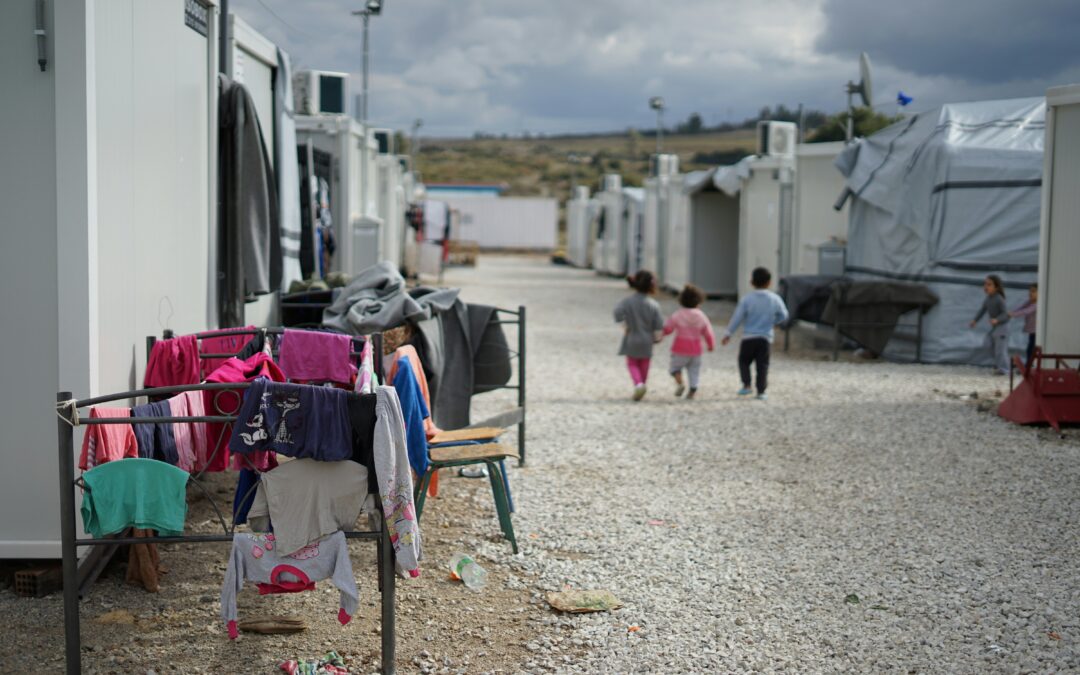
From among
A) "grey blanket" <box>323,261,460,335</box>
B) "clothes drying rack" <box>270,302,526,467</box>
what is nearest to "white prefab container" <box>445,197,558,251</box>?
"clothes drying rack" <box>270,302,526,467</box>

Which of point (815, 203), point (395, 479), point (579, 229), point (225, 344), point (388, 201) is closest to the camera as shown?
point (395, 479)

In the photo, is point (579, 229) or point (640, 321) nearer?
point (640, 321)

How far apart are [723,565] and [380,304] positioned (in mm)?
2381

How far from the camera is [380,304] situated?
623 cm

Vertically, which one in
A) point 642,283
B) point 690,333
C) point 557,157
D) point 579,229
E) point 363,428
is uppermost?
point 557,157

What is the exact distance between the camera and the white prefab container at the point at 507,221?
4484cm

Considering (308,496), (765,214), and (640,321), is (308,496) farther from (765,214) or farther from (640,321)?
(765,214)

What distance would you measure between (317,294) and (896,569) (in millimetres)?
4310

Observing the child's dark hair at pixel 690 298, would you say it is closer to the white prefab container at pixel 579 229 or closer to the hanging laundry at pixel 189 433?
the hanging laundry at pixel 189 433

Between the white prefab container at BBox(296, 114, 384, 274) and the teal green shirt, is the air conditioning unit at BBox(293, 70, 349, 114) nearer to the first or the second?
the white prefab container at BBox(296, 114, 384, 274)

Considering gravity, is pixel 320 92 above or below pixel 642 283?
above

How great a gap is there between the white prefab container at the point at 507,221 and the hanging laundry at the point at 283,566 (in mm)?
41247

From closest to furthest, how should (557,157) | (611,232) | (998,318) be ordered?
(998,318) → (611,232) → (557,157)

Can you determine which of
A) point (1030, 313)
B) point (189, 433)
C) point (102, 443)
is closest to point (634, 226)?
point (1030, 313)
